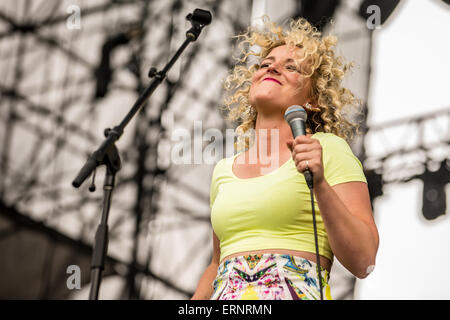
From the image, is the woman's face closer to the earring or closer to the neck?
the neck

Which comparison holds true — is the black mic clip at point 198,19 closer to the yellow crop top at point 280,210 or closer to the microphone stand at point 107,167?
the microphone stand at point 107,167

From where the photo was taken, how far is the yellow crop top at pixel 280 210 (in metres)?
1.33

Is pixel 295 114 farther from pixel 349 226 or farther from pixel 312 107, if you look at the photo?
pixel 312 107

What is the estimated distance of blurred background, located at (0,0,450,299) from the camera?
4.03 m

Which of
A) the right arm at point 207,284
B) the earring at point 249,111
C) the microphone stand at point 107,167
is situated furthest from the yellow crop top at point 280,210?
the earring at point 249,111

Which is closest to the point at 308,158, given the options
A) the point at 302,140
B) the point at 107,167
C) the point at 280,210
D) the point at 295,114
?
the point at 302,140

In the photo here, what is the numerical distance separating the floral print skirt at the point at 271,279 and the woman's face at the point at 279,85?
0.49 meters

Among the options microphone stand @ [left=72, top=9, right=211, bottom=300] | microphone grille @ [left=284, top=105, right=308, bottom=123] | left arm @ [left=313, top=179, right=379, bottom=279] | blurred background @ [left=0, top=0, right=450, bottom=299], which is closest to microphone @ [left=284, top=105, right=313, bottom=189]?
microphone grille @ [left=284, top=105, right=308, bottom=123]

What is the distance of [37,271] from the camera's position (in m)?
4.00

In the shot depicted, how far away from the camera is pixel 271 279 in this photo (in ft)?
4.08

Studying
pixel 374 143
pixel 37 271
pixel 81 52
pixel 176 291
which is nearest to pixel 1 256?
pixel 37 271

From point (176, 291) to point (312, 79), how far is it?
2914 mm

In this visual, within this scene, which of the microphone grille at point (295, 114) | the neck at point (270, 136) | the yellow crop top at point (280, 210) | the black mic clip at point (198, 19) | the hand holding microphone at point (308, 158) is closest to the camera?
the hand holding microphone at point (308, 158)
